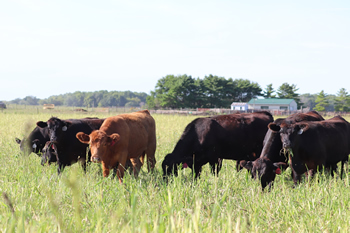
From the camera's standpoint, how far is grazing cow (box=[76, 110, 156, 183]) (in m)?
6.09

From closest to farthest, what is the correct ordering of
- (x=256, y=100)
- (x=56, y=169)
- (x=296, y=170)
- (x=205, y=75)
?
(x=296, y=170) → (x=56, y=169) → (x=205, y=75) → (x=256, y=100)

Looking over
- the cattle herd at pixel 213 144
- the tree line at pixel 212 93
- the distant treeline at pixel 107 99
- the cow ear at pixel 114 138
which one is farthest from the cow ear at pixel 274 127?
the distant treeline at pixel 107 99

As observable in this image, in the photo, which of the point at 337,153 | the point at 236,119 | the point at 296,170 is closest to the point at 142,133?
the point at 236,119

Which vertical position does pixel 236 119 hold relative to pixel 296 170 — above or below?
above

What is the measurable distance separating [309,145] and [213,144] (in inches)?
78.9

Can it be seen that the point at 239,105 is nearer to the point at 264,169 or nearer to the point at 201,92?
the point at 201,92

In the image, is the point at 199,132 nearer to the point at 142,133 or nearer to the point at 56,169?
the point at 142,133

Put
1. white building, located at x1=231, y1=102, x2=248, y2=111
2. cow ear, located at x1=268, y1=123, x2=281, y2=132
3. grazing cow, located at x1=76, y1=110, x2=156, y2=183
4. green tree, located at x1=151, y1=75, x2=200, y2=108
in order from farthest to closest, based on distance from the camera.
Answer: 1. white building, located at x1=231, y1=102, x2=248, y2=111
2. green tree, located at x1=151, y1=75, x2=200, y2=108
3. cow ear, located at x1=268, y1=123, x2=281, y2=132
4. grazing cow, located at x1=76, y1=110, x2=156, y2=183

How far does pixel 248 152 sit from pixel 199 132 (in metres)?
1.44

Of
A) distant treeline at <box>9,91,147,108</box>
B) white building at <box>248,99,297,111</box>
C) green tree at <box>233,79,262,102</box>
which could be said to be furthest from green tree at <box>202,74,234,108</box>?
distant treeline at <box>9,91,147,108</box>

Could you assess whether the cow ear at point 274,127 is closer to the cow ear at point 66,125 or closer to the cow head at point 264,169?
the cow head at point 264,169

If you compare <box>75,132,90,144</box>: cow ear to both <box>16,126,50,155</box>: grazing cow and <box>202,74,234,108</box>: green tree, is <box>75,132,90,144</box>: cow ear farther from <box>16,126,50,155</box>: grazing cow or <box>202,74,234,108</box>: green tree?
<box>202,74,234,108</box>: green tree

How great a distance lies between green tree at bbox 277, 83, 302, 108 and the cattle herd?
8678 cm

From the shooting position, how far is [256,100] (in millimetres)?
89438
